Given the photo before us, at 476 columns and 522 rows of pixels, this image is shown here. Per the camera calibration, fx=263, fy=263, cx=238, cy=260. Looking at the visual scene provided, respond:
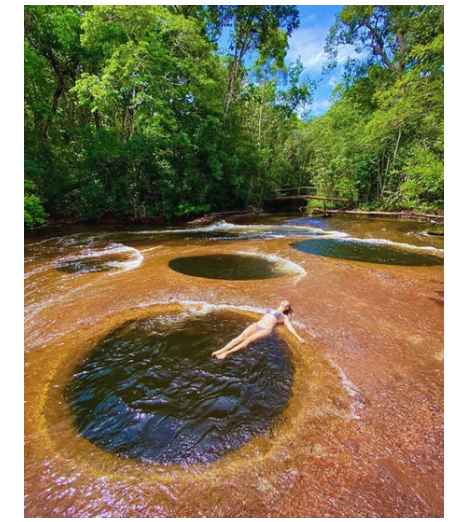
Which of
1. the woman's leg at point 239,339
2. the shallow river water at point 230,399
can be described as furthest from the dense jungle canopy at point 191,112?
the woman's leg at point 239,339

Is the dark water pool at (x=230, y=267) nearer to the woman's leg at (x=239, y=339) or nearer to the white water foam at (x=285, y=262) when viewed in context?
the white water foam at (x=285, y=262)

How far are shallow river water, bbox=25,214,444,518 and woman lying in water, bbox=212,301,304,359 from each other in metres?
0.12

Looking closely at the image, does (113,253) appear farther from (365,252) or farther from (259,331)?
(365,252)

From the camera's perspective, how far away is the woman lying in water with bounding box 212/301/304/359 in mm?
3355

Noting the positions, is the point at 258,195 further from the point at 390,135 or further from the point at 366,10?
the point at 366,10

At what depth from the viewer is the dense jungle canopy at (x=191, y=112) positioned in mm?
10922

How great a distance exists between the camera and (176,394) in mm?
2754

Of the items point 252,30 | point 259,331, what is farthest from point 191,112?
point 259,331

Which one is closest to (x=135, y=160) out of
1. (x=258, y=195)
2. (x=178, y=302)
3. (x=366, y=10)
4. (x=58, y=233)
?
(x=58, y=233)

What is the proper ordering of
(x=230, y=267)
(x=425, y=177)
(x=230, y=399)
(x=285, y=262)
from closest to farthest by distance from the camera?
1. (x=230, y=399)
2. (x=230, y=267)
3. (x=285, y=262)
4. (x=425, y=177)

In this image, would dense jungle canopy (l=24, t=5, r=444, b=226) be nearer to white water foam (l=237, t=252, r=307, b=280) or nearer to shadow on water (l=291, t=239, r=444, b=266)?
shadow on water (l=291, t=239, r=444, b=266)

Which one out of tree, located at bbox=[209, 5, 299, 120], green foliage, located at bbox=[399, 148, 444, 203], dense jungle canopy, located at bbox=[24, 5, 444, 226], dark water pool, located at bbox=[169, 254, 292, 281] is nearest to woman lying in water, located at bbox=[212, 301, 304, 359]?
dark water pool, located at bbox=[169, 254, 292, 281]

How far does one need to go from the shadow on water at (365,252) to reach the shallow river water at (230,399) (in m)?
1.63

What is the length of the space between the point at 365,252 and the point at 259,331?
6398 mm
